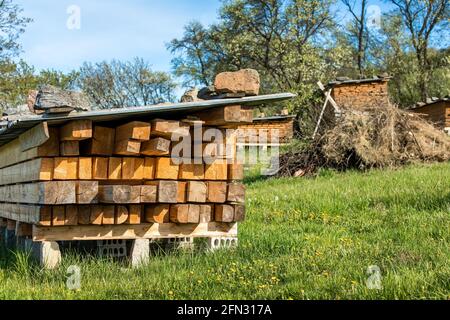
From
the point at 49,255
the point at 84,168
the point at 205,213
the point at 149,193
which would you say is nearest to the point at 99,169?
the point at 84,168

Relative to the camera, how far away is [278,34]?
39.2m

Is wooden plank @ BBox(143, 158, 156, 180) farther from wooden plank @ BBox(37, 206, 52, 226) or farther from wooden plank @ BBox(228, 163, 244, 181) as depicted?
wooden plank @ BBox(37, 206, 52, 226)

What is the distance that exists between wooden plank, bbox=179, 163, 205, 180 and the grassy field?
0.80 m

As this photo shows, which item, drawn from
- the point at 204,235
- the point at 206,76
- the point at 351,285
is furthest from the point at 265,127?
the point at 351,285

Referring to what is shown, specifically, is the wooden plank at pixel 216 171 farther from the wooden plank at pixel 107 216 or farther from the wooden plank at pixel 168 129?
the wooden plank at pixel 107 216

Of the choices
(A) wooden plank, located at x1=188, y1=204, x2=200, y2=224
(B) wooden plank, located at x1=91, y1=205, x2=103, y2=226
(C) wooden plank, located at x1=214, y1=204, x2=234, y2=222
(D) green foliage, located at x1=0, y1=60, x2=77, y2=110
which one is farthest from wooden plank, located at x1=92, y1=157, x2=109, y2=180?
(D) green foliage, located at x1=0, y1=60, x2=77, y2=110

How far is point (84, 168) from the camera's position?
18.4 feet

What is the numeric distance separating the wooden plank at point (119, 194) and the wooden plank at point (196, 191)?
0.55 m

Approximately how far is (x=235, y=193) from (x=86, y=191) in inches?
62.7

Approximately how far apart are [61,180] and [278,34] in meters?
35.2

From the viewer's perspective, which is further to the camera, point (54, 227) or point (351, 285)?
point (54, 227)

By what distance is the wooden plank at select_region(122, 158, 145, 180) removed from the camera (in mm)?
5777

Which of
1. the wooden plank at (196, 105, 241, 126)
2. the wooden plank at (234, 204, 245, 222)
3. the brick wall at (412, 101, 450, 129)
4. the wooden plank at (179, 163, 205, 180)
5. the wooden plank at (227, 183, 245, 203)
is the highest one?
the brick wall at (412, 101, 450, 129)
